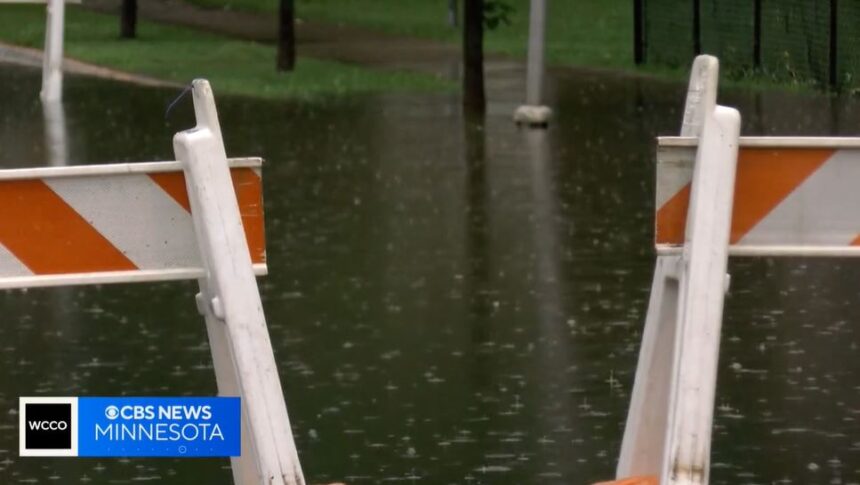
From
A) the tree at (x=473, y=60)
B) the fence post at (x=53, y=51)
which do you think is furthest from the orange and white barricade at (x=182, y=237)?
the fence post at (x=53, y=51)

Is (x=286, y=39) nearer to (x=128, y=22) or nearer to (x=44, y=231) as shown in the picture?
(x=128, y=22)

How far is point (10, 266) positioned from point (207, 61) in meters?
23.0

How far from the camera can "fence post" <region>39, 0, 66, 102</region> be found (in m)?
21.4

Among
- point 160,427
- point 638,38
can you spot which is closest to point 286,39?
point 638,38

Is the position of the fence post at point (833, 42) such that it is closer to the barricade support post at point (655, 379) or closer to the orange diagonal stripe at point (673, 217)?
the barricade support post at point (655, 379)

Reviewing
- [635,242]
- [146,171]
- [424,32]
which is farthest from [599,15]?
[146,171]

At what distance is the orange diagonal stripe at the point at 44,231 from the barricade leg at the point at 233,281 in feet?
0.99

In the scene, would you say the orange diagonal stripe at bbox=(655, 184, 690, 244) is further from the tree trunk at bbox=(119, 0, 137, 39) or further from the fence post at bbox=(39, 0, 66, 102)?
the tree trunk at bbox=(119, 0, 137, 39)

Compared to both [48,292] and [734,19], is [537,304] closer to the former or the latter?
[48,292]

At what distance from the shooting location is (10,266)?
17.4ft

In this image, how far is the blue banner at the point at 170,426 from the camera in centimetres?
523

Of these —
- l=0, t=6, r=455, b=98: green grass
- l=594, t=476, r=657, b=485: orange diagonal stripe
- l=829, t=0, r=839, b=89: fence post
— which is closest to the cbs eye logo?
l=594, t=476, r=657, b=485: orange diagonal stripe

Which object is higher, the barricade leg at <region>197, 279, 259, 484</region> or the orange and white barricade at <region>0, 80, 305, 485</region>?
the orange and white barricade at <region>0, 80, 305, 485</region>

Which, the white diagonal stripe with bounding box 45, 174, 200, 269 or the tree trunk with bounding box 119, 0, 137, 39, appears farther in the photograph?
the tree trunk with bounding box 119, 0, 137, 39
